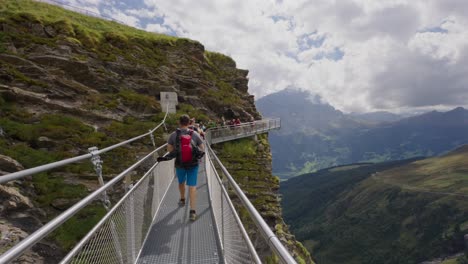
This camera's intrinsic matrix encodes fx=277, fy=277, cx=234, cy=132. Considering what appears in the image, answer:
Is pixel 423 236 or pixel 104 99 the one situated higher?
pixel 104 99

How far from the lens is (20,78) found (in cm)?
1780

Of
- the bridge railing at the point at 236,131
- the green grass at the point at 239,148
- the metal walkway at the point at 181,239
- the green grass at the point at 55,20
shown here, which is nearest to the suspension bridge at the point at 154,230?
the metal walkway at the point at 181,239

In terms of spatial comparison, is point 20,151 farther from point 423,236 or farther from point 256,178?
point 423,236

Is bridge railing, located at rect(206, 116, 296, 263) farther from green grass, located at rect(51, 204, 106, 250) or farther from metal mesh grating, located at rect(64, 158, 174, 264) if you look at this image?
green grass, located at rect(51, 204, 106, 250)

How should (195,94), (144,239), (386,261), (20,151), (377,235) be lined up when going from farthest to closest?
(377,235)
(386,261)
(195,94)
(20,151)
(144,239)

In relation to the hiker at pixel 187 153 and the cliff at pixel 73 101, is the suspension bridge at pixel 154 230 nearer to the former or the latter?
the hiker at pixel 187 153

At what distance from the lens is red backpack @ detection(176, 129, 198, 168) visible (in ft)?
24.8

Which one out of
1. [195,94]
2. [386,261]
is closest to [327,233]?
[386,261]

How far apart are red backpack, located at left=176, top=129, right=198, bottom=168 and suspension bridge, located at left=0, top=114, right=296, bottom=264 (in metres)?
0.95

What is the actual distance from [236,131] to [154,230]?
75.2 ft

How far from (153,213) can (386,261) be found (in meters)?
158

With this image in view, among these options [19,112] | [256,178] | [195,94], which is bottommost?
[256,178]

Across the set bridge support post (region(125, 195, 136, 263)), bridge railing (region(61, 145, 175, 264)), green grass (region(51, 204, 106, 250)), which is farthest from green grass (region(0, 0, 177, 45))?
bridge support post (region(125, 195, 136, 263))

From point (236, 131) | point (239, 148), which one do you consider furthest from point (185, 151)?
point (236, 131)
